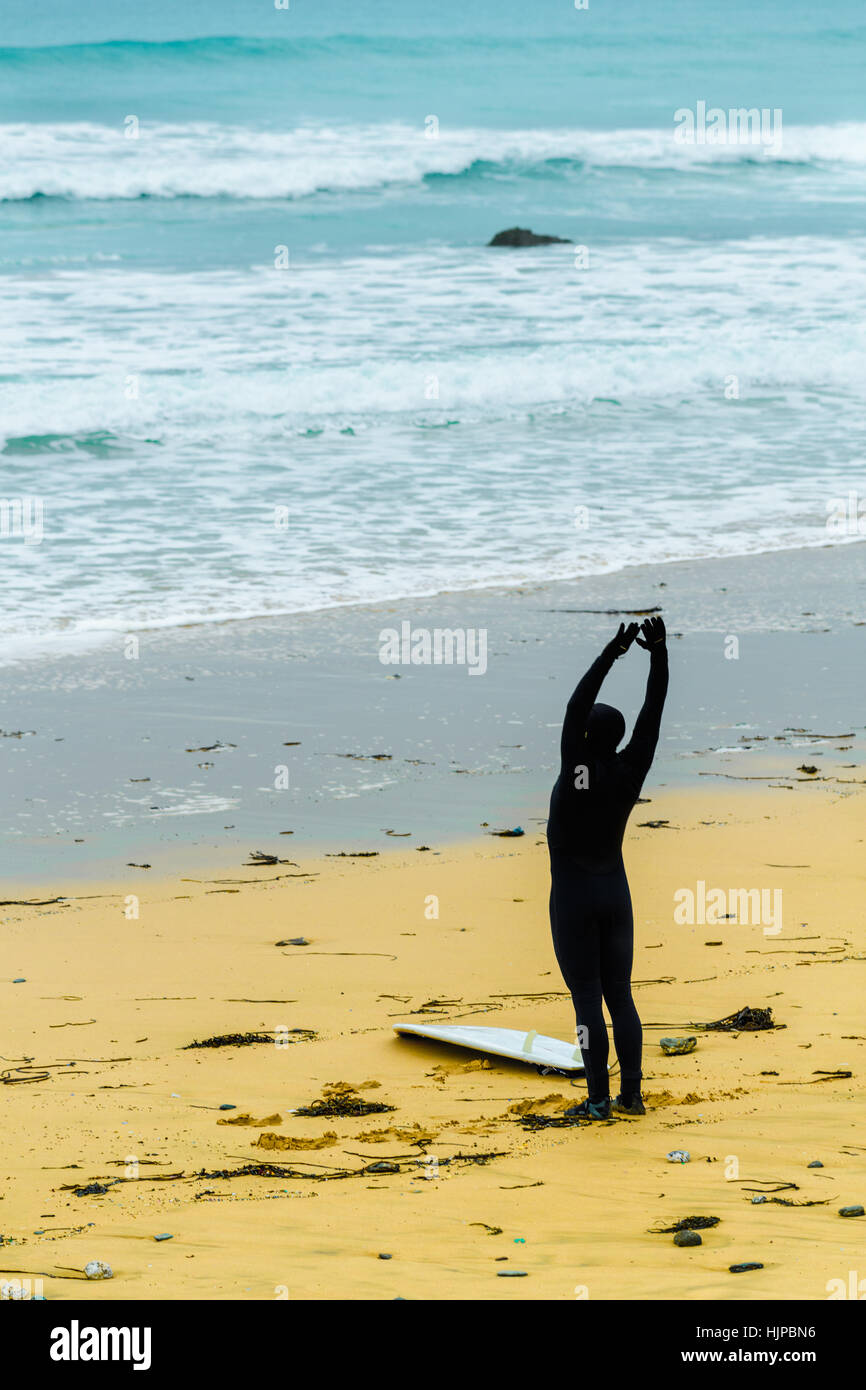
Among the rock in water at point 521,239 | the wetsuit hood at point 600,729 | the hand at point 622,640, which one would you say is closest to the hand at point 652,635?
the hand at point 622,640

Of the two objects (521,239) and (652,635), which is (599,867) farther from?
(521,239)

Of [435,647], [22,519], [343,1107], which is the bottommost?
[343,1107]

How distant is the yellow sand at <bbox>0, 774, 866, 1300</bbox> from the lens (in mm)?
3941

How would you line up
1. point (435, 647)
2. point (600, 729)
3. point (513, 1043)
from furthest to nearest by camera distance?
point (435, 647) < point (513, 1043) < point (600, 729)

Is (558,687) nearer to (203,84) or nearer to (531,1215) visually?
(531,1215)

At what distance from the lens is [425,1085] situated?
5.19m

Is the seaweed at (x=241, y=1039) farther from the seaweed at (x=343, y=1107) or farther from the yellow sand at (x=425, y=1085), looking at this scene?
the seaweed at (x=343, y=1107)

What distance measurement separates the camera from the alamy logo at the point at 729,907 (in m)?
6.71

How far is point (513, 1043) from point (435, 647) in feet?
18.9

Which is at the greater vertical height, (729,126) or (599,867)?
(729,126)

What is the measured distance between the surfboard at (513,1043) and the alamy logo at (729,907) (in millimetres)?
1411
